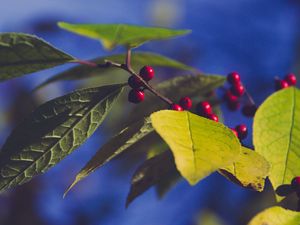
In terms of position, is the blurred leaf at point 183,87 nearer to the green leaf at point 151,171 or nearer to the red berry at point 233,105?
the red berry at point 233,105

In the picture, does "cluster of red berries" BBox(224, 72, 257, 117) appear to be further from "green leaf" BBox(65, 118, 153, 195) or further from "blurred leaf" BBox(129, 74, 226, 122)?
"green leaf" BBox(65, 118, 153, 195)

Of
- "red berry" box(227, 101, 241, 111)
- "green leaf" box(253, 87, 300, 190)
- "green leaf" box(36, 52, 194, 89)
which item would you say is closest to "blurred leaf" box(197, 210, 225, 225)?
"red berry" box(227, 101, 241, 111)

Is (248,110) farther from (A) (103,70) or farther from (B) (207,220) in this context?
(B) (207,220)

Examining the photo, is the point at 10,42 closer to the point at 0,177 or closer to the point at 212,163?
the point at 0,177

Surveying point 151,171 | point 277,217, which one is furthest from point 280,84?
point 277,217

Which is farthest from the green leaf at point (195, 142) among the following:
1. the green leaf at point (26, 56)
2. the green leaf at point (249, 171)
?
the green leaf at point (26, 56)
